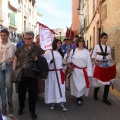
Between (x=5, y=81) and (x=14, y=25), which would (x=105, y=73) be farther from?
(x=14, y=25)

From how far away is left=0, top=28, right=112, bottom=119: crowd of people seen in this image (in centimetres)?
589

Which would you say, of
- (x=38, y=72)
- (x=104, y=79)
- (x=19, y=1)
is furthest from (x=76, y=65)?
(x=19, y=1)

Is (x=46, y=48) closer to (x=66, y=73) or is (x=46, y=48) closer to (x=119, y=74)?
(x=66, y=73)

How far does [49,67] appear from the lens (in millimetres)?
6711

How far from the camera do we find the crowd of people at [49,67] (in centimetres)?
589

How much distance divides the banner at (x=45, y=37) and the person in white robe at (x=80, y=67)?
760 mm

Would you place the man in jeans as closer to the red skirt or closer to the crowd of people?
the crowd of people

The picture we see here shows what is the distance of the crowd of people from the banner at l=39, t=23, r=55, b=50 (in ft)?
0.38

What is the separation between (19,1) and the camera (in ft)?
147

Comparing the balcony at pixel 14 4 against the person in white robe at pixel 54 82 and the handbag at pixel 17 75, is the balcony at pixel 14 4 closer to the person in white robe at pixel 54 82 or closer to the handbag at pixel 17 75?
the person in white robe at pixel 54 82


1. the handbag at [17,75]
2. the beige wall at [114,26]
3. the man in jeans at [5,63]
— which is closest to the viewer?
the handbag at [17,75]

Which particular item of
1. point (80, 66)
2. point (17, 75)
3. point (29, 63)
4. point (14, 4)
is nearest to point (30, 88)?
point (17, 75)

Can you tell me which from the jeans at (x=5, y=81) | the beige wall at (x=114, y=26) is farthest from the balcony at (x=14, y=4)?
the jeans at (x=5, y=81)

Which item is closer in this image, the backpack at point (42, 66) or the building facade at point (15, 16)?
the backpack at point (42, 66)
